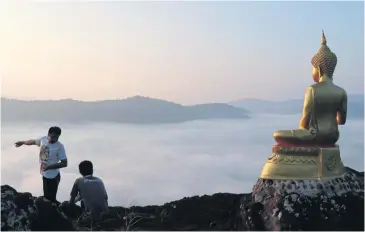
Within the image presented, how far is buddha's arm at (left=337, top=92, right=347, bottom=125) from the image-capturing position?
21.2 ft

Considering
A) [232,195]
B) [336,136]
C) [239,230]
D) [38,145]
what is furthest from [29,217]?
[336,136]

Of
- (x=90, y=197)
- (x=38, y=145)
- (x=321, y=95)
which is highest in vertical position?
(x=321, y=95)

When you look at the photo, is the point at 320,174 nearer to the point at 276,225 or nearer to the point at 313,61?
the point at 276,225

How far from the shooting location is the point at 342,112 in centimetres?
647

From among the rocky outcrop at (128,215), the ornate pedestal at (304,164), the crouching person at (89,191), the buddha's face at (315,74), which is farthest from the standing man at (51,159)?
the buddha's face at (315,74)

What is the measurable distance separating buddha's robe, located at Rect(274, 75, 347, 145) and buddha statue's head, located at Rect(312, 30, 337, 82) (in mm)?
174

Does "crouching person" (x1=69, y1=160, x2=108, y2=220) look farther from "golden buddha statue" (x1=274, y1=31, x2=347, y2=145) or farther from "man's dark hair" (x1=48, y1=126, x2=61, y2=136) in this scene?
"golden buddha statue" (x1=274, y1=31, x2=347, y2=145)

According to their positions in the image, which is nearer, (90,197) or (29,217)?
(29,217)

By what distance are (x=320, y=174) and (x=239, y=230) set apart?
3.72 feet

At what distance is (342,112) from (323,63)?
0.61 metres

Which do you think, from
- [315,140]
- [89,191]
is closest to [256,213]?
[315,140]

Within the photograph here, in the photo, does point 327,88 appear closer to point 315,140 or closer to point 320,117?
point 320,117

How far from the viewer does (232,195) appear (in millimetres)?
7520

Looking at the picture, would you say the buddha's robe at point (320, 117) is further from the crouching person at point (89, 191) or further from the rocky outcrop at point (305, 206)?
the crouching person at point (89, 191)
